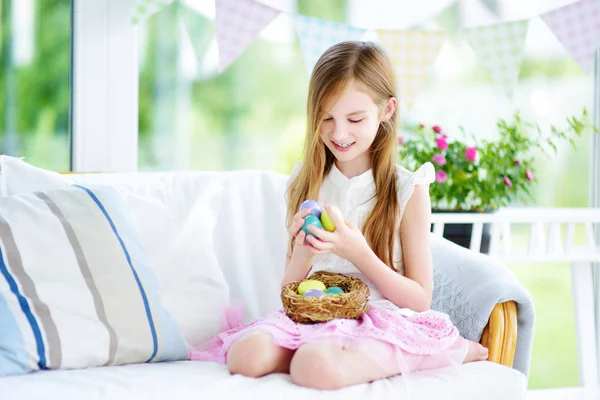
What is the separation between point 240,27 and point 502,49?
88 cm

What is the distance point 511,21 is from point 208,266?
136 cm

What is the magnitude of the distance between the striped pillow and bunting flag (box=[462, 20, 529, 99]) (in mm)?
1389

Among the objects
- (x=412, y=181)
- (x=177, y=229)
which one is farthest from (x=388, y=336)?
(x=177, y=229)

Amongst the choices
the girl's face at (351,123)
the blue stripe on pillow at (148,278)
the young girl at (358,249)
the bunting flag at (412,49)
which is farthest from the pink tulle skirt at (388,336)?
the bunting flag at (412,49)

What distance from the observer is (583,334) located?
248cm

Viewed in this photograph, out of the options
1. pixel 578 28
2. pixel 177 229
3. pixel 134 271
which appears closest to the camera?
pixel 134 271

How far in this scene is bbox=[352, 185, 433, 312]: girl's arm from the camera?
160cm

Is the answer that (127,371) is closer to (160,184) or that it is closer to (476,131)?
(160,184)

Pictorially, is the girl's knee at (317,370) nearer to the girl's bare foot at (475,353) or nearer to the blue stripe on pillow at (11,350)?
the girl's bare foot at (475,353)

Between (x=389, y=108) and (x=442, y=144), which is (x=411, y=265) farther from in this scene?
(x=442, y=144)

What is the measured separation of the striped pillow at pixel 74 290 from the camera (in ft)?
4.82

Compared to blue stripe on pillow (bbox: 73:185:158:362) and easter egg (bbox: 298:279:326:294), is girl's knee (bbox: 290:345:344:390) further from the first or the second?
blue stripe on pillow (bbox: 73:185:158:362)

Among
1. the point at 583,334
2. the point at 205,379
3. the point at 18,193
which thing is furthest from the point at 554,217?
the point at 18,193

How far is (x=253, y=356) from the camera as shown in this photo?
4.70 feet
